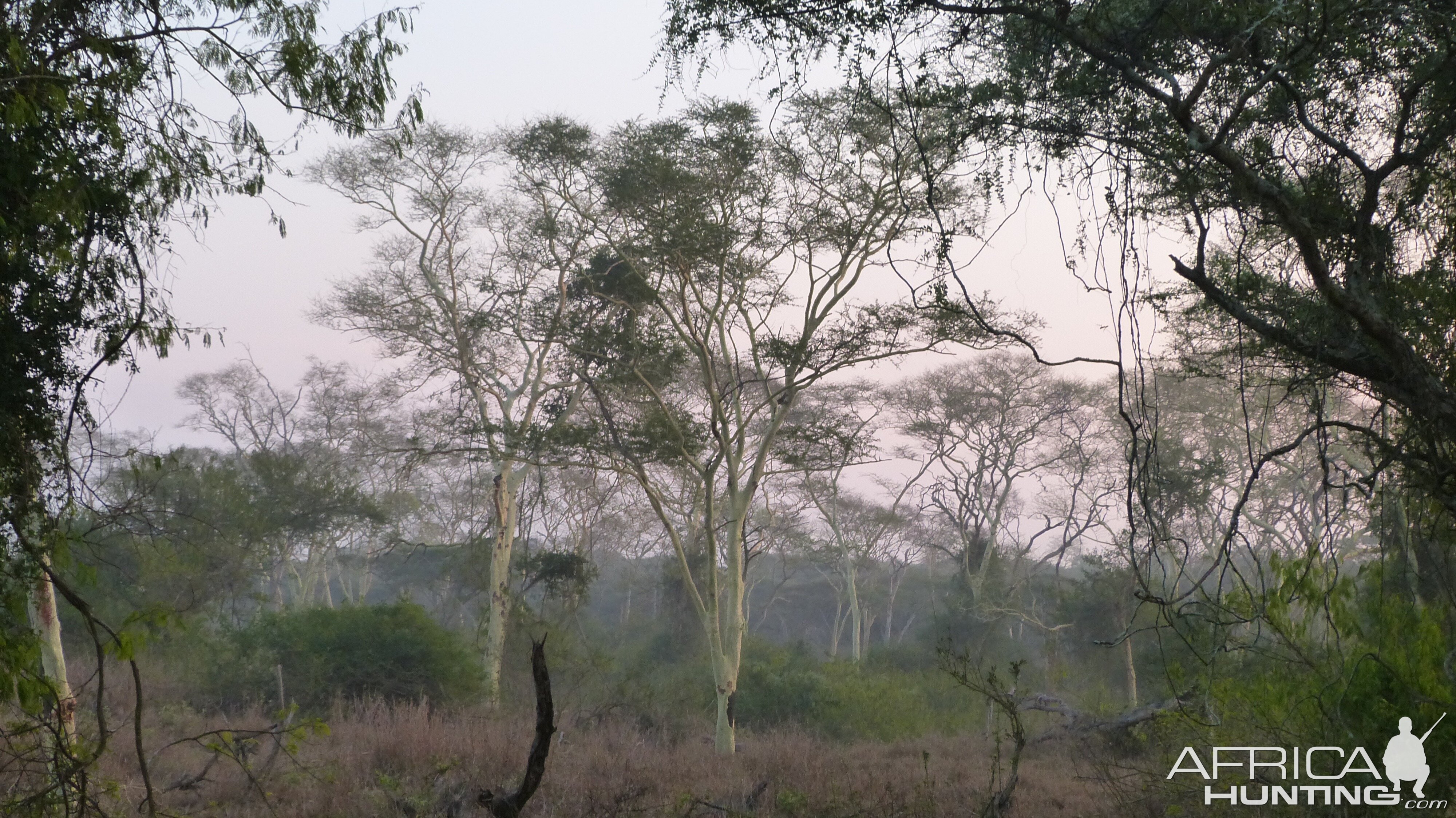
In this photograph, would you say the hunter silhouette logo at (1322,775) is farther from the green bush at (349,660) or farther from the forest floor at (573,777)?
the green bush at (349,660)

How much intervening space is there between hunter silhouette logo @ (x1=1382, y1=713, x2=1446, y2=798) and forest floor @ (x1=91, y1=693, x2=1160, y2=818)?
2.09 m

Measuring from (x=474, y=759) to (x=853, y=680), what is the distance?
815cm

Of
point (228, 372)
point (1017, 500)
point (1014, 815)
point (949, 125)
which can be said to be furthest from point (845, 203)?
point (228, 372)

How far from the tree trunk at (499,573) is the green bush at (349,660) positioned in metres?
0.51

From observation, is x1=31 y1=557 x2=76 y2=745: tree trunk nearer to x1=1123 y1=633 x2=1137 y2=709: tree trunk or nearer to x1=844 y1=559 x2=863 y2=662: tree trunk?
x1=1123 y1=633 x2=1137 y2=709: tree trunk

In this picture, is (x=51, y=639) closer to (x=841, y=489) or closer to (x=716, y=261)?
(x=716, y=261)

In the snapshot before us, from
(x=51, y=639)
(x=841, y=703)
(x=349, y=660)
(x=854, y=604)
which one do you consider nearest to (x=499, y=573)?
(x=349, y=660)

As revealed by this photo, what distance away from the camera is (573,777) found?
28.9ft

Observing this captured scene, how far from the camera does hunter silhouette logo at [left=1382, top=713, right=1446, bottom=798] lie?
4.50m

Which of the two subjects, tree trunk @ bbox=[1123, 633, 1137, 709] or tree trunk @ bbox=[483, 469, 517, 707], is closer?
tree trunk @ bbox=[483, 469, 517, 707]

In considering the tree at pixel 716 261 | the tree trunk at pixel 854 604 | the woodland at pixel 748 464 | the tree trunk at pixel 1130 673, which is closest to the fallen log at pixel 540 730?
the woodland at pixel 748 464

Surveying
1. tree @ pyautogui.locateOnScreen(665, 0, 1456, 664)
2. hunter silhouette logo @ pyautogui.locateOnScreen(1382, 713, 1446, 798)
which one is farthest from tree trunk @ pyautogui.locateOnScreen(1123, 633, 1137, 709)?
tree @ pyautogui.locateOnScreen(665, 0, 1456, 664)

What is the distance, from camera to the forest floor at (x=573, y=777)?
754cm

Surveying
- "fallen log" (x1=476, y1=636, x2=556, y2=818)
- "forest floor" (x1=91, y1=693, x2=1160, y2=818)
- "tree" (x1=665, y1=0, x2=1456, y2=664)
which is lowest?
"forest floor" (x1=91, y1=693, x2=1160, y2=818)
